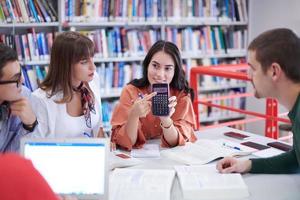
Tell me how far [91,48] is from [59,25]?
1.80 m

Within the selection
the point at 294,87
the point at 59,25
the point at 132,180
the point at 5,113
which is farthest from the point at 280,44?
the point at 59,25

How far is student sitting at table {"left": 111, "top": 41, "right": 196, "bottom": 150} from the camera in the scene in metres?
1.89

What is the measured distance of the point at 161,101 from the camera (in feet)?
6.10

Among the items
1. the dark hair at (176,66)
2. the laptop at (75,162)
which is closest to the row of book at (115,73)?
the dark hair at (176,66)

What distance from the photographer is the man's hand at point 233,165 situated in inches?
62.7

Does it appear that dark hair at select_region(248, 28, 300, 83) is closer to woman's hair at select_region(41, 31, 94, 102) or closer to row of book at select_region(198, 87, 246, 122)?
woman's hair at select_region(41, 31, 94, 102)

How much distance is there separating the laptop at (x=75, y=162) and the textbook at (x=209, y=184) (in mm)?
319

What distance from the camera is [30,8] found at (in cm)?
340

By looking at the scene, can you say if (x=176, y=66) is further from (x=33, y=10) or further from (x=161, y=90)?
(x=33, y=10)

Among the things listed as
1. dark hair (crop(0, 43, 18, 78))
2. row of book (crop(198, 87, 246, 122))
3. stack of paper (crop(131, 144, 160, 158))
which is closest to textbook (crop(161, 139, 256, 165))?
stack of paper (crop(131, 144, 160, 158))

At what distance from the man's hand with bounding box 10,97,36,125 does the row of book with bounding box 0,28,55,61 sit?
6.39 feet

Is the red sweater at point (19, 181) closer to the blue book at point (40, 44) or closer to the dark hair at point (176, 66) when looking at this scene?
the dark hair at point (176, 66)

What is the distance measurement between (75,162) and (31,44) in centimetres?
240

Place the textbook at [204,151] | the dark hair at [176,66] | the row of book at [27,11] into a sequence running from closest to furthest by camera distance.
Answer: the textbook at [204,151], the dark hair at [176,66], the row of book at [27,11]
